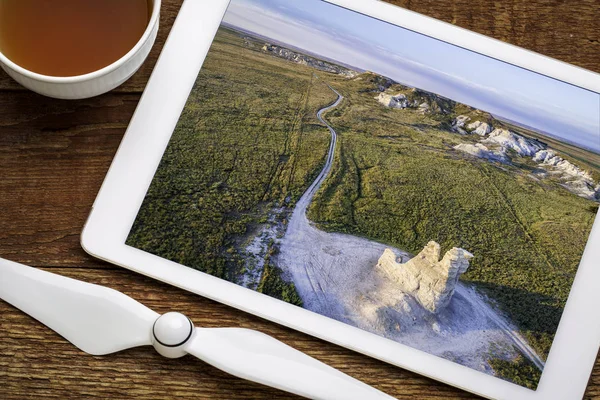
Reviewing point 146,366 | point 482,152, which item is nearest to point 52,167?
point 146,366

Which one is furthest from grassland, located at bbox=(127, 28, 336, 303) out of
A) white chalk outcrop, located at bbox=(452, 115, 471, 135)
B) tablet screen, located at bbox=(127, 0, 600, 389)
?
white chalk outcrop, located at bbox=(452, 115, 471, 135)

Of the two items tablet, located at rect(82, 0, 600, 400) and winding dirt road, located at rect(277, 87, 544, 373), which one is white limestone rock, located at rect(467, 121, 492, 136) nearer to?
tablet, located at rect(82, 0, 600, 400)

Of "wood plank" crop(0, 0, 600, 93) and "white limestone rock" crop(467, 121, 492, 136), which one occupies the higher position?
"wood plank" crop(0, 0, 600, 93)

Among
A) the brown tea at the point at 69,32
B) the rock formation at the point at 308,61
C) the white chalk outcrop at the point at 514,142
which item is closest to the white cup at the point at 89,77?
the brown tea at the point at 69,32

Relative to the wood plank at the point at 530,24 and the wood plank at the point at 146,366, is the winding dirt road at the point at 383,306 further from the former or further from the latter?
the wood plank at the point at 530,24

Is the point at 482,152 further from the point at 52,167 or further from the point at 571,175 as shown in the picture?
the point at 52,167
